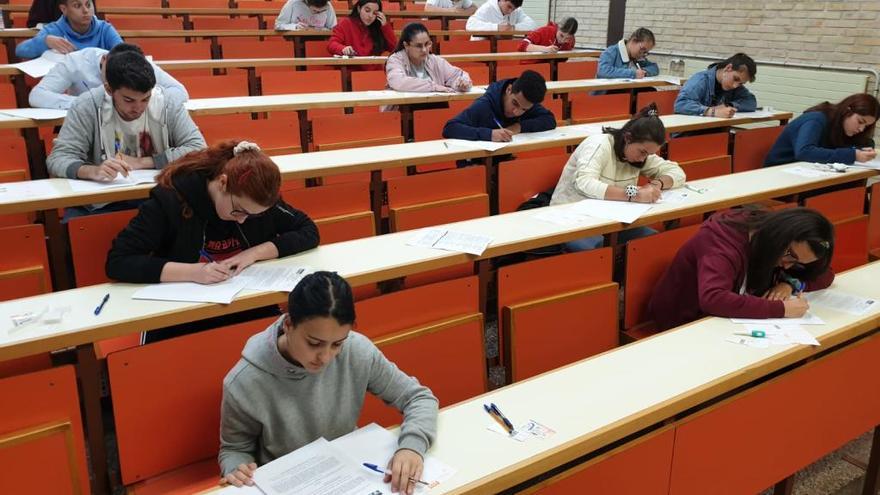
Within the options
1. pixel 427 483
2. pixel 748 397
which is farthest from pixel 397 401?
pixel 748 397

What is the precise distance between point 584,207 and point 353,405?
1.59 meters

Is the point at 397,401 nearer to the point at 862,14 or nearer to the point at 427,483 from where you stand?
the point at 427,483

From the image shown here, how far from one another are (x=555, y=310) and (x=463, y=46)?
4.72m

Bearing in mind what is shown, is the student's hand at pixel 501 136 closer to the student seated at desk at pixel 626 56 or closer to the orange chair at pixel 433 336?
the orange chair at pixel 433 336

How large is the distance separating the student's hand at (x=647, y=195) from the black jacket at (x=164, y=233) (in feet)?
5.13

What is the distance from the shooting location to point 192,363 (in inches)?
67.3

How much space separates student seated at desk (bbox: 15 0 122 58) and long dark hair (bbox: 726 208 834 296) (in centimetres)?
354

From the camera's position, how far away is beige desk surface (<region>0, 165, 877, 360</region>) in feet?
5.46

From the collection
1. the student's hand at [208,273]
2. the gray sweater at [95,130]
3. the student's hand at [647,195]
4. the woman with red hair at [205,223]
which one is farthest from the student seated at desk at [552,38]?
the student's hand at [208,273]

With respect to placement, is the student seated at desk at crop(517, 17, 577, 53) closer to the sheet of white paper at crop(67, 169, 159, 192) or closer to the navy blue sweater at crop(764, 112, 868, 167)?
the navy blue sweater at crop(764, 112, 868, 167)

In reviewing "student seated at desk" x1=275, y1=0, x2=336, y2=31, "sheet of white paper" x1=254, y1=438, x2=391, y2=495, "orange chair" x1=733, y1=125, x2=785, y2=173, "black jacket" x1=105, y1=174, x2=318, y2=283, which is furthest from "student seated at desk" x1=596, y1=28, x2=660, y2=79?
"sheet of white paper" x1=254, y1=438, x2=391, y2=495

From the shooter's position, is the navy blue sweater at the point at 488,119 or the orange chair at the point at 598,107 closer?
the navy blue sweater at the point at 488,119

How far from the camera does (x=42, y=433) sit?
5.03 feet

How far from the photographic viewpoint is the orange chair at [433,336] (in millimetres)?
1968
